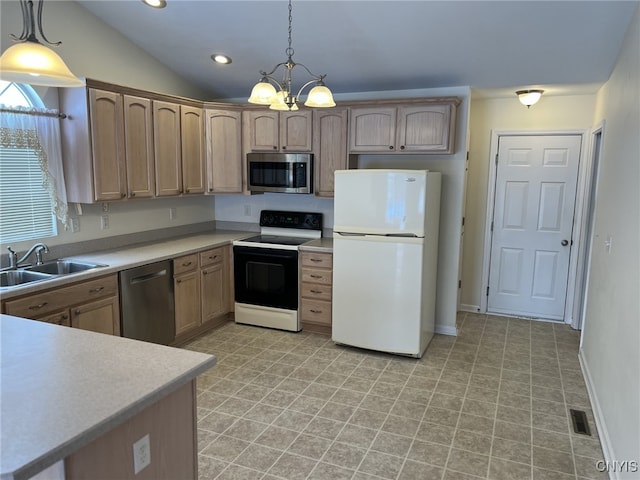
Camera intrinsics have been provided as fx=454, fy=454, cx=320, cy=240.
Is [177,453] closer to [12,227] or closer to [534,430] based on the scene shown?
[534,430]

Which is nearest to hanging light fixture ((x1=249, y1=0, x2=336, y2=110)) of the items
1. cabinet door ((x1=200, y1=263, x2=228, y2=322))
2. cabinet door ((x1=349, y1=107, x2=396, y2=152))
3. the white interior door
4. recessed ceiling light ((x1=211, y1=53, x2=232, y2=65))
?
cabinet door ((x1=349, y1=107, x2=396, y2=152))

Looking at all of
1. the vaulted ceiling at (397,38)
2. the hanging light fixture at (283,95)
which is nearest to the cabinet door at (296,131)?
the vaulted ceiling at (397,38)

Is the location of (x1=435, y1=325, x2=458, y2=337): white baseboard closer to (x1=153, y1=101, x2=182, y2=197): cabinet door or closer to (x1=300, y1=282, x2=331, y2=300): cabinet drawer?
(x1=300, y1=282, x2=331, y2=300): cabinet drawer

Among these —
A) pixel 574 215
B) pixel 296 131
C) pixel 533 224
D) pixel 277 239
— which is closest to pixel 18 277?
pixel 277 239

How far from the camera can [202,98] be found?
Result: 506 centimetres

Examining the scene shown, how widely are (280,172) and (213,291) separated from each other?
4.47 feet

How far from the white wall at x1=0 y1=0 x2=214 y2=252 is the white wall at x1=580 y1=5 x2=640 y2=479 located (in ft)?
12.7

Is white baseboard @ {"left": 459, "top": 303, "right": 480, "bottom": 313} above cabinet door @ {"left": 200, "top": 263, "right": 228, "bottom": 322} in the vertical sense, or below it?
below

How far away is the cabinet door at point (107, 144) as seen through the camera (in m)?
3.45

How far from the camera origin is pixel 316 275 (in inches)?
172

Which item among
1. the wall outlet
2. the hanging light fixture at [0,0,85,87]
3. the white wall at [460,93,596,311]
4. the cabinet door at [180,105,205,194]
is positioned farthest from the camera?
the white wall at [460,93,596,311]

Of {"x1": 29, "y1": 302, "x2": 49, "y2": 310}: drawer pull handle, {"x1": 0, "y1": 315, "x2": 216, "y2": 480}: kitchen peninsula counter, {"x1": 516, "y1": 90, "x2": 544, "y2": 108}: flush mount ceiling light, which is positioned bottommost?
{"x1": 29, "y1": 302, "x2": 49, "y2": 310}: drawer pull handle

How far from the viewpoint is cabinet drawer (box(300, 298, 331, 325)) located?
14.4 feet

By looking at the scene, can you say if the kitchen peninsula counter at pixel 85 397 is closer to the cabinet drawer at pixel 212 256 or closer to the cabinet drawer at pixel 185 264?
the cabinet drawer at pixel 185 264
